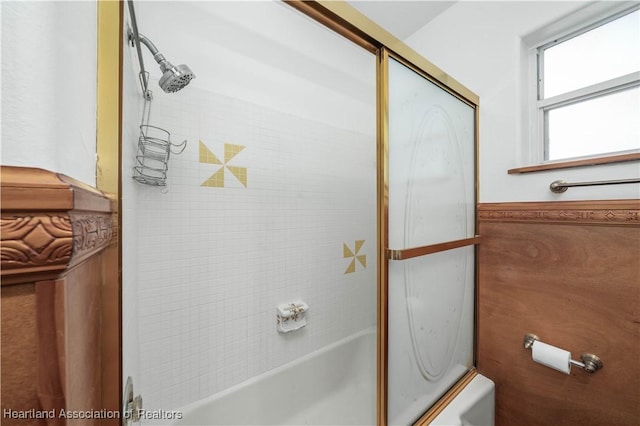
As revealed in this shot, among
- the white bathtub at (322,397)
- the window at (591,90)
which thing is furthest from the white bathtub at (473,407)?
the window at (591,90)

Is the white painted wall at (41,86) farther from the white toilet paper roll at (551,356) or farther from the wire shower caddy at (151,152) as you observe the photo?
the white toilet paper roll at (551,356)

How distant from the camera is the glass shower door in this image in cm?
87

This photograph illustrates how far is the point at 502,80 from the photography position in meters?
1.22

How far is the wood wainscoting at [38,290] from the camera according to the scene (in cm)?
21

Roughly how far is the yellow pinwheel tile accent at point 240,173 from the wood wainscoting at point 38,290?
0.94m

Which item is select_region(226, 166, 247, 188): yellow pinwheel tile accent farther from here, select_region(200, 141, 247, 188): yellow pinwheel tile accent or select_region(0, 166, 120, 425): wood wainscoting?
select_region(0, 166, 120, 425): wood wainscoting

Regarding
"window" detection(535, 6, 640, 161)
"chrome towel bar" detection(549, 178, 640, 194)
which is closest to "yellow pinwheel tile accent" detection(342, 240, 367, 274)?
"chrome towel bar" detection(549, 178, 640, 194)

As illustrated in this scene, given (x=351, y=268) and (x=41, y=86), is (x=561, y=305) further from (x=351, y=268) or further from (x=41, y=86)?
(x=41, y=86)

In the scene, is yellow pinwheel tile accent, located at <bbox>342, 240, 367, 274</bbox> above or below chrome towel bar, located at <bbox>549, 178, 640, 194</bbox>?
below

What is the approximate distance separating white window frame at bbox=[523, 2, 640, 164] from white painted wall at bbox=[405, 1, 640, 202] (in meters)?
0.04

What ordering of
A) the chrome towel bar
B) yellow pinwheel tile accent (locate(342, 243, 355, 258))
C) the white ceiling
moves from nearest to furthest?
the chrome towel bar → the white ceiling → yellow pinwheel tile accent (locate(342, 243, 355, 258))

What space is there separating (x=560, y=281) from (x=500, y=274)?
221 mm

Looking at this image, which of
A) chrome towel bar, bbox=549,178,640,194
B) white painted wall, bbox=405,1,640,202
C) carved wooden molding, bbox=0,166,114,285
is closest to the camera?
carved wooden molding, bbox=0,166,114,285

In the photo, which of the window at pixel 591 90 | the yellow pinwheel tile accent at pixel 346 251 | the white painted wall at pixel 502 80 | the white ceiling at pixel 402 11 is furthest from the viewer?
the yellow pinwheel tile accent at pixel 346 251
